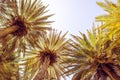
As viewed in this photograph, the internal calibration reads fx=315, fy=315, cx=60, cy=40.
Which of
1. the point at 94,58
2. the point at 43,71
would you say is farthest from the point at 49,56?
the point at 94,58

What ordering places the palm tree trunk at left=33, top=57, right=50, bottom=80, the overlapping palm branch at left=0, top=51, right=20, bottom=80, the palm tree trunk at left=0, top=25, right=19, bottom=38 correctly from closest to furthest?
1. the palm tree trunk at left=33, top=57, right=50, bottom=80
2. the palm tree trunk at left=0, top=25, right=19, bottom=38
3. the overlapping palm branch at left=0, top=51, right=20, bottom=80

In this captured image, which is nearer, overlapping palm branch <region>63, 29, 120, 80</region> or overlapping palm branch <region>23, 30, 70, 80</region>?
overlapping palm branch <region>63, 29, 120, 80</region>

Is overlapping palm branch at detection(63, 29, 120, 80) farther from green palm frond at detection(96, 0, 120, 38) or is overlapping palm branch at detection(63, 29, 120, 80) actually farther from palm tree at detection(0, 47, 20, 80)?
palm tree at detection(0, 47, 20, 80)

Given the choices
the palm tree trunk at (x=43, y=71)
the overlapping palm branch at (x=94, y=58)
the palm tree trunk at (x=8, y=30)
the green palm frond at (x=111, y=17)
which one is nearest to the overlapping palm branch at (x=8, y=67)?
the palm tree trunk at (x=8, y=30)

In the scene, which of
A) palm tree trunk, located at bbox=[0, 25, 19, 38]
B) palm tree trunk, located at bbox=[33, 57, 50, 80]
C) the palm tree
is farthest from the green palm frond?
the palm tree

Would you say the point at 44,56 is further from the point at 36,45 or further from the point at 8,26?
the point at 8,26

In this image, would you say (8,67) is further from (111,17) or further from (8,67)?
(111,17)
